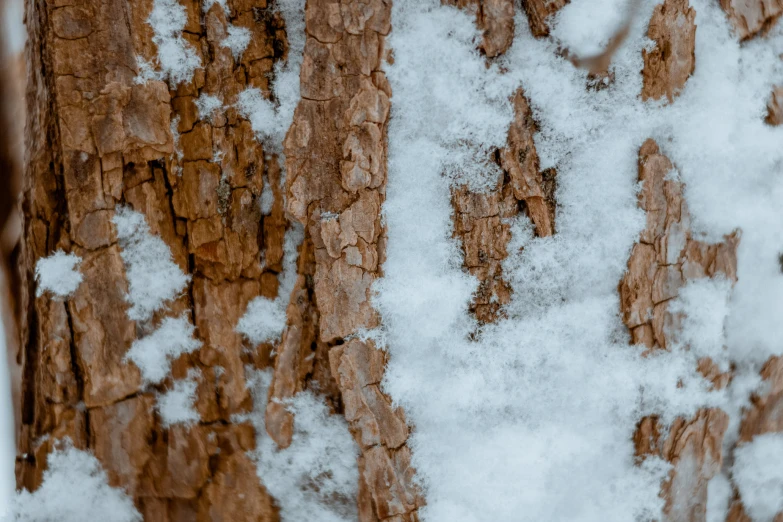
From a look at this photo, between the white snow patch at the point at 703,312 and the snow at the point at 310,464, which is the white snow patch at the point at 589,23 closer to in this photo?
the white snow patch at the point at 703,312

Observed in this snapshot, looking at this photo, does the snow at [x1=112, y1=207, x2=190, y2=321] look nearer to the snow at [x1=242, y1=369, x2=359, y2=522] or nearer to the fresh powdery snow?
the snow at [x1=242, y1=369, x2=359, y2=522]

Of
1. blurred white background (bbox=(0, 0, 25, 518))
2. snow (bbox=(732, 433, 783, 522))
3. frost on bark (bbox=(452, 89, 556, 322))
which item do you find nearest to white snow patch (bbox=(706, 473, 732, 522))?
snow (bbox=(732, 433, 783, 522))

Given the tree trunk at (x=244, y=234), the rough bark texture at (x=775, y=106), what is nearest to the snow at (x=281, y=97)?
the tree trunk at (x=244, y=234)

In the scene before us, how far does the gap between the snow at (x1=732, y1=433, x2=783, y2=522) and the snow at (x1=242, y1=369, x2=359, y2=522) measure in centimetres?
70

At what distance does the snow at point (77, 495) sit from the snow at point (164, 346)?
0.62 feet

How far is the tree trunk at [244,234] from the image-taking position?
2.63 feet

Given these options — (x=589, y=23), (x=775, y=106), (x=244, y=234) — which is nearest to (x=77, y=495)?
(x=244, y=234)

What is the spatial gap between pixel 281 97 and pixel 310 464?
25.1 inches

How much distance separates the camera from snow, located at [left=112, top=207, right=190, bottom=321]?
851mm

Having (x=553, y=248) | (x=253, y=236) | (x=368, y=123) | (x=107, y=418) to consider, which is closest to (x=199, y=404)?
(x=107, y=418)

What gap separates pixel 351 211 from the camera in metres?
0.80

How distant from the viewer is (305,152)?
0.80 metres

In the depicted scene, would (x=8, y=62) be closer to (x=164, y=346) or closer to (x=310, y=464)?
(x=164, y=346)

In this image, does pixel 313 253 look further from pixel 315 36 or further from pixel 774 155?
pixel 774 155
